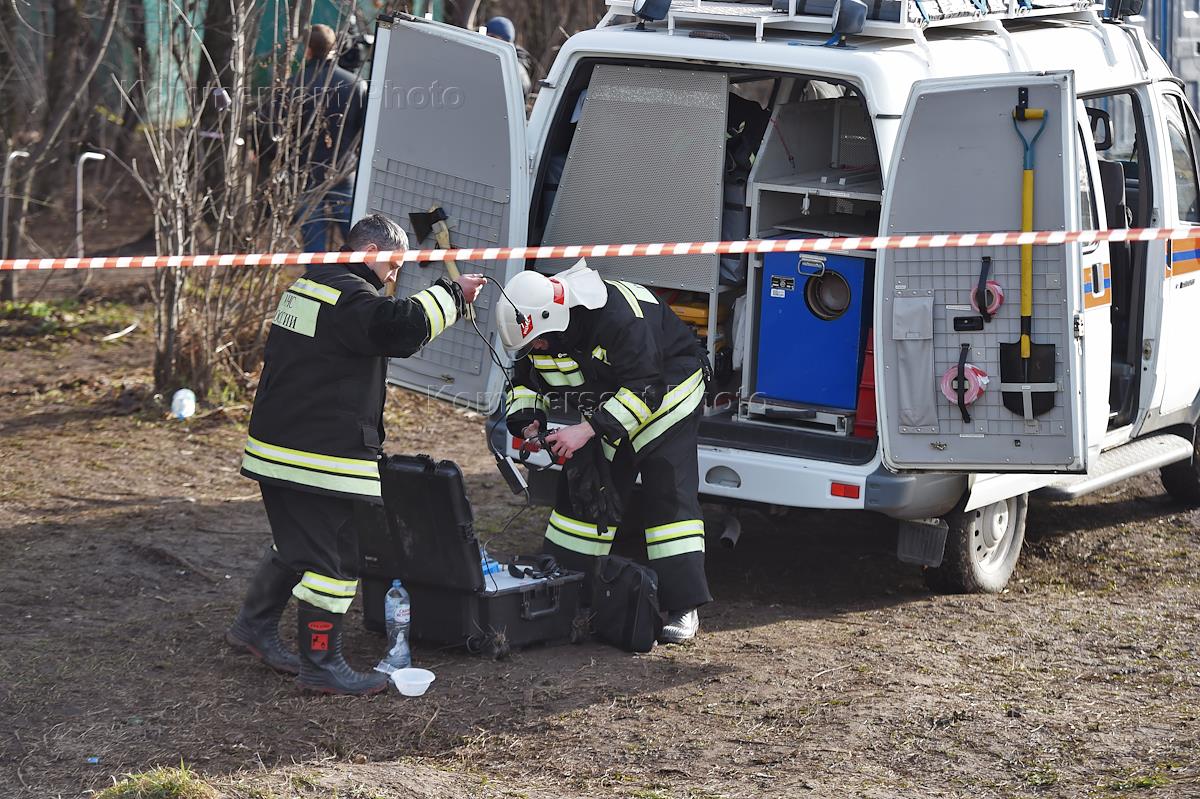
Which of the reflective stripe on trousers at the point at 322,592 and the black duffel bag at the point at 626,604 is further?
the black duffel bag at the point at 626,604

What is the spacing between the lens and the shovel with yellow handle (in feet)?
16.5

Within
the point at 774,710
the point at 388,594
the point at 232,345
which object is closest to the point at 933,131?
the point at 774,710

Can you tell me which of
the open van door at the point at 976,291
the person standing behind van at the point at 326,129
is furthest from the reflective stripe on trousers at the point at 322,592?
the person standing behind van at the point at 326,129

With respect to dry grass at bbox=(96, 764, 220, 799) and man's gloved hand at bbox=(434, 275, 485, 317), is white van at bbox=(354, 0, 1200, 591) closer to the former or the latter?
man's gloved hand at bbox=(434, 275, 485, 317)

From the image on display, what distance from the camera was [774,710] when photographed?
15.5 feet

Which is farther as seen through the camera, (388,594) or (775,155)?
(775,155)

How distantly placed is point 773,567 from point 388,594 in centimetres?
203

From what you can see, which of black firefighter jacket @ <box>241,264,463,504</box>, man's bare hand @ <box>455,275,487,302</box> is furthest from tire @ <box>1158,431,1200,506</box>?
black firefighter jacket @ <box>241,264,463,504</box>

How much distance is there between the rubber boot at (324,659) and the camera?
4.83 m

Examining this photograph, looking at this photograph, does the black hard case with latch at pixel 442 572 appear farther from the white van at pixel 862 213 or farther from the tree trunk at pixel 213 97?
the tree trunk at pixel 213 97

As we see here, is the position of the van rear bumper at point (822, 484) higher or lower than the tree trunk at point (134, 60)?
lower

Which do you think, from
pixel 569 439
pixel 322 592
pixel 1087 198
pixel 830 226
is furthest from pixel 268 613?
pixel 1087 198

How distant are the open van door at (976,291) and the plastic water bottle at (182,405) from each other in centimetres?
448

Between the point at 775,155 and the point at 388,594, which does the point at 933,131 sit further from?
the point at 388,594
